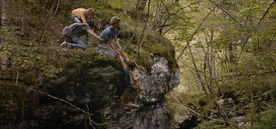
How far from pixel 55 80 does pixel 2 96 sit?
1093 mm

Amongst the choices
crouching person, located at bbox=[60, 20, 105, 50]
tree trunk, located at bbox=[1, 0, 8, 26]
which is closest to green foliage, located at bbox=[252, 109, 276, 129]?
crouching person, located at bbox=[60, 20, 105, 50]

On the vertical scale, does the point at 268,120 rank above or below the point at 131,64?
below

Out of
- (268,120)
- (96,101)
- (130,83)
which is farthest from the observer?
(96,101)

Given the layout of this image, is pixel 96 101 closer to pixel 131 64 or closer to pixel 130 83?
pixel 130 83

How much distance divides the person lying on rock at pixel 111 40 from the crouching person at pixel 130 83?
0.34 meters

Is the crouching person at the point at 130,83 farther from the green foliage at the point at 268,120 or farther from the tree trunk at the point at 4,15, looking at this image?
the green foliage at the point at 268,120

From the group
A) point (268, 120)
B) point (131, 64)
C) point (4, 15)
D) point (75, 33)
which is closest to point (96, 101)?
point (131, 64)

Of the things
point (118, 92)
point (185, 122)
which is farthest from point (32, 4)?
point (185, 122)

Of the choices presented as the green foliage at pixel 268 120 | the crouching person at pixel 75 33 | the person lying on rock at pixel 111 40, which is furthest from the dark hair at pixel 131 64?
the green foliage at pixel 268 120

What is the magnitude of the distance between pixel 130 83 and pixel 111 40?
1.27 metres

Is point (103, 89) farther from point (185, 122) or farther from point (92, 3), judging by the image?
point (185, 122)

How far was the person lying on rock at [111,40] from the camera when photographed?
640 centimetres

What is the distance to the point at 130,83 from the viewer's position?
21.0ft

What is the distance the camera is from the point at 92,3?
29.1 feet
